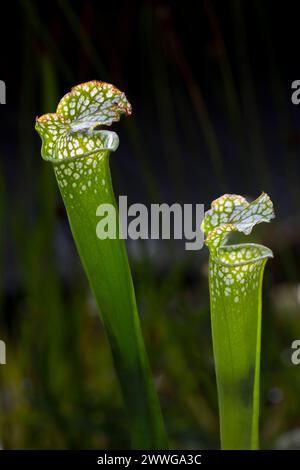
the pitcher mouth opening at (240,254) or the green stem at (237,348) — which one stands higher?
the pitcher mouth opening at (240,254)

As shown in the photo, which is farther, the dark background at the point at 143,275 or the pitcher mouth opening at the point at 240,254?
Answer: the dark background at the point at 143,275

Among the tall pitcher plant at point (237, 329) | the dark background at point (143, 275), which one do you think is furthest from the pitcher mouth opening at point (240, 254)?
the dark background at point (143, 275)

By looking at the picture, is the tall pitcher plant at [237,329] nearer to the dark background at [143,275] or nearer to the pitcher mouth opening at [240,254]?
the pitcher mouth opening at [240,254]

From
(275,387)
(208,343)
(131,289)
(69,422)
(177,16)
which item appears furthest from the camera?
(177,16)

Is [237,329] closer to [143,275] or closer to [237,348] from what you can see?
[237,348]

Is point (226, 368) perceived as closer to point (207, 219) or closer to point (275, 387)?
point (207, 219)

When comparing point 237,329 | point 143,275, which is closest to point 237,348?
point 237,329

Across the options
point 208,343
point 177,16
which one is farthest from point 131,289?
point 177,16
